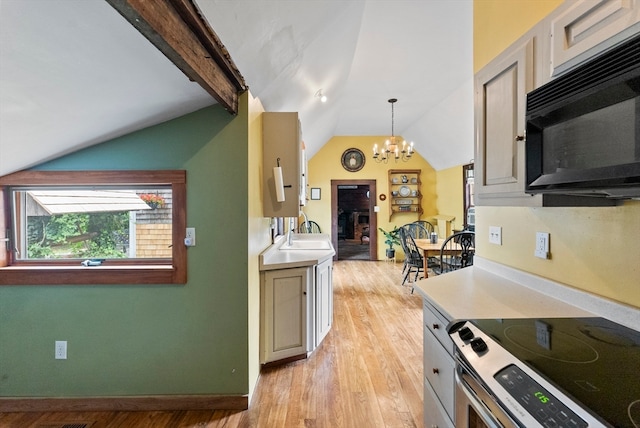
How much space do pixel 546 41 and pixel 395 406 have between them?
2127 mm

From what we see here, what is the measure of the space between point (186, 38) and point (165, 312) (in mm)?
1606

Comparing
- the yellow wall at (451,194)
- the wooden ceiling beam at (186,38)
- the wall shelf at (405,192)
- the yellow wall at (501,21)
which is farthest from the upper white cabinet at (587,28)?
the wall shelf at (405,192)

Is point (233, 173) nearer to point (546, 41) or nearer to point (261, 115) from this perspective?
point (261, 115)

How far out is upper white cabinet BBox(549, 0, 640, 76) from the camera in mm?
789

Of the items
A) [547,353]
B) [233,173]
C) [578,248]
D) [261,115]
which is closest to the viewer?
[547,353]

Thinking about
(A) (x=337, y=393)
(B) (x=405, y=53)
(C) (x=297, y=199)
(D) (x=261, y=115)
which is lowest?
(A) (x=337, y=393)

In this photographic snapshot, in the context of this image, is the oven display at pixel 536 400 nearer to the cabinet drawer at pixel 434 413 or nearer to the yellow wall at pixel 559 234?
the cabinet drawer at pixel 434 413

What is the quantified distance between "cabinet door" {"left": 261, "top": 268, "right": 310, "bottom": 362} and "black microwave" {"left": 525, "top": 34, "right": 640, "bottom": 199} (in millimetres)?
1793

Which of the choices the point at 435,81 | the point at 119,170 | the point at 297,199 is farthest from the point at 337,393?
the point at 435,81

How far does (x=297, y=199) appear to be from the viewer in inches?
97.7

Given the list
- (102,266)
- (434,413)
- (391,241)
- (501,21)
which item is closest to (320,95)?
(501,21)

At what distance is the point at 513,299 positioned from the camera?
139cm

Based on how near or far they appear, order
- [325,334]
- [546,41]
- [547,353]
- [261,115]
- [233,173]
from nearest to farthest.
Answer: [547,353]
[546,41]
[233,173]
[261,115]
[325,334]

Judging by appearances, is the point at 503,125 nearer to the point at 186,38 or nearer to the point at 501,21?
the point at 501,21
